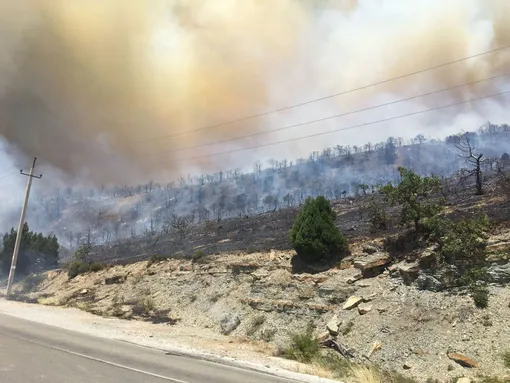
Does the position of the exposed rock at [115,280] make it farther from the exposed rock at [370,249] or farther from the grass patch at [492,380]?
the grass patch at [492,380]

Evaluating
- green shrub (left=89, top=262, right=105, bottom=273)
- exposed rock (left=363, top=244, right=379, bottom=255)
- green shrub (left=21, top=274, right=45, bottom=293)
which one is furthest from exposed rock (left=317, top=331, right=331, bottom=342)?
green shrub (left=21, top=274, right=45, bottom=293)

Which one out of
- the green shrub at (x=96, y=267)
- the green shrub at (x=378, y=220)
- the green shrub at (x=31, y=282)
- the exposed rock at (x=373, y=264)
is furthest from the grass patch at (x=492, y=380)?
the green shrub at (x=31, y=282)

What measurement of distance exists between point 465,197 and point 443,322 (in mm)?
14355

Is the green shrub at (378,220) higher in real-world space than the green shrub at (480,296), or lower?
higher

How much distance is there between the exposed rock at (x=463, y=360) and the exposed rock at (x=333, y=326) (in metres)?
4.23

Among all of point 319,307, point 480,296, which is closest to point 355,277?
point 319,307

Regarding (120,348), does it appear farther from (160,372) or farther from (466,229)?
(466,229)

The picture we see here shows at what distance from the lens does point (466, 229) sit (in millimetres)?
14602

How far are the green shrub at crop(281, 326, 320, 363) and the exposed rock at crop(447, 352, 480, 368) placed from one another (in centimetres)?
419

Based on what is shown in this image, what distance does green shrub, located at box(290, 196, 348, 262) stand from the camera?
18.8 meters

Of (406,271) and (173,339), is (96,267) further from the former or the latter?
(406,271)

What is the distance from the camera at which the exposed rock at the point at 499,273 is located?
41.9 feet

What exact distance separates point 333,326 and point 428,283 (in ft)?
13.1

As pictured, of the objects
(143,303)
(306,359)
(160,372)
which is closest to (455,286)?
(306,359)
